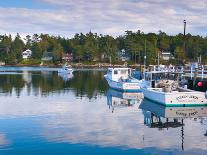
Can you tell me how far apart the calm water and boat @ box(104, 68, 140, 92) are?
1708 cm

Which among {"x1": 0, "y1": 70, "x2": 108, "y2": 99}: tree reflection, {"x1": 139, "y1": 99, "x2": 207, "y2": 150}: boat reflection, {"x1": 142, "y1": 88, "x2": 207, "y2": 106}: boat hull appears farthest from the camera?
{"x1": 0, "y1": 70, "x2": 108, "y2": 99}: tree reflection

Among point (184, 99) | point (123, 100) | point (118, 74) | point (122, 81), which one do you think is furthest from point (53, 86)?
point (184, 99)

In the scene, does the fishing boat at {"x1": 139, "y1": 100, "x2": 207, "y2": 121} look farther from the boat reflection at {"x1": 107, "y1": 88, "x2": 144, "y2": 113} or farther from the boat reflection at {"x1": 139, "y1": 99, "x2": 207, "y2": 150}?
the boat reflection at {"x1": 107, "y1": 88, "x2": 144, "y2": 113}

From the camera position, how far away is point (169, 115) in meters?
43.1

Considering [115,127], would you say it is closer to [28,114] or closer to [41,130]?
[41,130]

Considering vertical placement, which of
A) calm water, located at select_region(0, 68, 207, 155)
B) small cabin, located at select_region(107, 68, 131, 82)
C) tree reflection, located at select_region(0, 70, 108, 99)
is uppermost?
small cabin, located at select_region(107, 68, 131, 82)

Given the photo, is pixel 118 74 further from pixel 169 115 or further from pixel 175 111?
pixel 169 115

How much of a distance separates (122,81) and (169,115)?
34.6 m

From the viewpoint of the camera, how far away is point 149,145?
30031 millimetres

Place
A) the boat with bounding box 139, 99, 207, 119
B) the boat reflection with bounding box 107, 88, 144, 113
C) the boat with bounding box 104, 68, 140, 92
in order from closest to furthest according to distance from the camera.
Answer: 1. the boat with bounding box 139, 99, 207, 119
2. the boat reflection with bounding box 107, 88, 144, 113
3. the boat with bounding box 104, 68, 140, 92

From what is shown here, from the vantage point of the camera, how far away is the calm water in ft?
96.1

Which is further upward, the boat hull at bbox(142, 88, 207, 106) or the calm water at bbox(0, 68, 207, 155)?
the boat hull at bbox(142, 88, 207, 106)

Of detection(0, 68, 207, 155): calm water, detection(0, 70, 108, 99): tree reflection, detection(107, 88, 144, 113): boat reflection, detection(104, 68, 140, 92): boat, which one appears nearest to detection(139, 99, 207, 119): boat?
detection(0, 68, 207, 155): calm water

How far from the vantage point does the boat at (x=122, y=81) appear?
72.6 m
